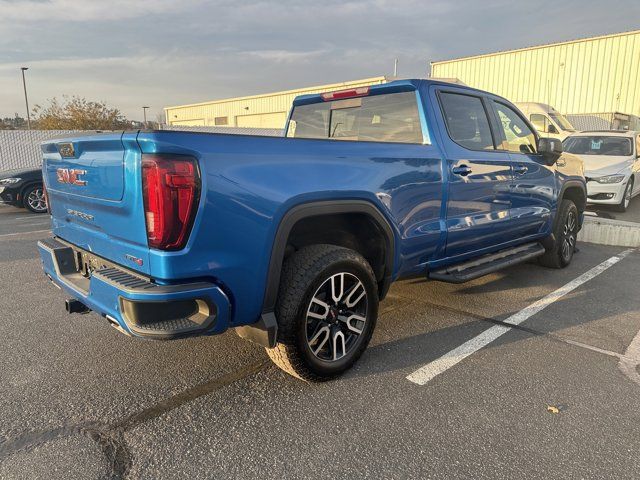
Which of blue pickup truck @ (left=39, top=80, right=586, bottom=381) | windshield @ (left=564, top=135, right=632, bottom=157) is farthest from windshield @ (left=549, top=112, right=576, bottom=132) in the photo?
blue pickup truck @ (left=39, top=80, right=586, bottom=381)

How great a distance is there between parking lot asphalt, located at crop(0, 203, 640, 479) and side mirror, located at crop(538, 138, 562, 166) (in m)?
1.64

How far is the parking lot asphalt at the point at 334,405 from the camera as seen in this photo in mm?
2137

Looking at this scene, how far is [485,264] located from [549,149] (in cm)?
145

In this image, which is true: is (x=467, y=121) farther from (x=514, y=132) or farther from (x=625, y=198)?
(x=625, y=198)

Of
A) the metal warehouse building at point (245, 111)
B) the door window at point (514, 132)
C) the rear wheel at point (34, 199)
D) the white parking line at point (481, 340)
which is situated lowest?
the white parking line at point (481, 340)

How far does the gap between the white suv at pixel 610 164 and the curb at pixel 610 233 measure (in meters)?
2.93

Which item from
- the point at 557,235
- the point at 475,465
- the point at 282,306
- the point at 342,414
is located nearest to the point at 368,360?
the point at 342,414

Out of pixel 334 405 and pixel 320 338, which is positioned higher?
pixel 320 338

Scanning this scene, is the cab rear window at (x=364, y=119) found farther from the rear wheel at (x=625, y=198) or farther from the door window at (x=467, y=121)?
the rear wheel at (x=625, y=198)

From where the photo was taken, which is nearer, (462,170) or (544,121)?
(462,170)

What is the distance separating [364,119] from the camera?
3951 millimetres

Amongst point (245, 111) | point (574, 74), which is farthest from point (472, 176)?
point (245, 111)

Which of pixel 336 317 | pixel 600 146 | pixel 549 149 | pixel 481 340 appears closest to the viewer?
pixel 336 317

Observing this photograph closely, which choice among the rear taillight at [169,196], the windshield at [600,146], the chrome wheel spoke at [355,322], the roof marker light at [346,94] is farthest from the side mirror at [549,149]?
the windshield at [600,146]
